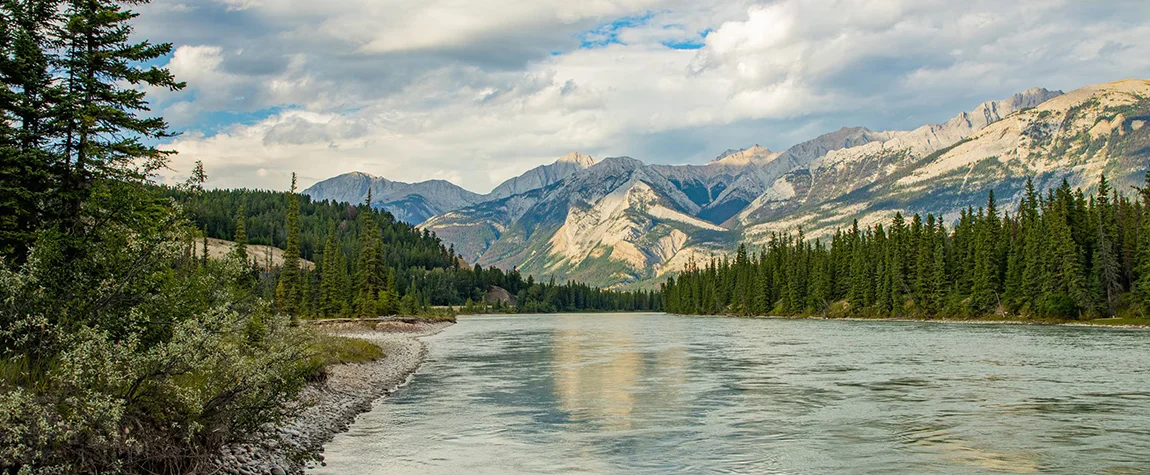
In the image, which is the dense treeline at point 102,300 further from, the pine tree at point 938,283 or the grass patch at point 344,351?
the pine tree at point 938,283

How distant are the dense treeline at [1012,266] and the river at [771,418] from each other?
60.8 m

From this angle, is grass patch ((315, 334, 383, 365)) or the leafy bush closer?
the leafy bush

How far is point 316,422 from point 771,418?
673 inches

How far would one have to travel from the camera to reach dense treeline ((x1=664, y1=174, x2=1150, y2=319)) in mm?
108188

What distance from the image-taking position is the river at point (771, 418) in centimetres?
2252

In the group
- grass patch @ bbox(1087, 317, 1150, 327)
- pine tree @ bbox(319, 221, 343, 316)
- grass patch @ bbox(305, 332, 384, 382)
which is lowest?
grass patch @ bbox(305, 332, 384, 382)

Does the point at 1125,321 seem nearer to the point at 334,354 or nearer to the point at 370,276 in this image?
the point at 334,354

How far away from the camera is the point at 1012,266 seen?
123562 mm

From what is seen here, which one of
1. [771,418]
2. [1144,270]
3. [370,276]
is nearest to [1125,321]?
[1144,270]

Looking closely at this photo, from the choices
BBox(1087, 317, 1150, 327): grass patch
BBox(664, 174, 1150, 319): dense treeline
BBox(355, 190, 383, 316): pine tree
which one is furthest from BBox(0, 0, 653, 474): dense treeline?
BBox(355, 190, 383, 316): pine tree

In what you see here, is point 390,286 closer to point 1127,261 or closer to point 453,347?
point 453,347

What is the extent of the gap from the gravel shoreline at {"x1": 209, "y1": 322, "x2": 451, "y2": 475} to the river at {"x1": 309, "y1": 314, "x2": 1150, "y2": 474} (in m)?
0.82

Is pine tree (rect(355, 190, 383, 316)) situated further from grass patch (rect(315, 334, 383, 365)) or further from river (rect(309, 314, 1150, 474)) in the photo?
river (rect(309, 314, 1150, 474))

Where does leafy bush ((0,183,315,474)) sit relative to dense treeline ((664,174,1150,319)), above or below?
below
